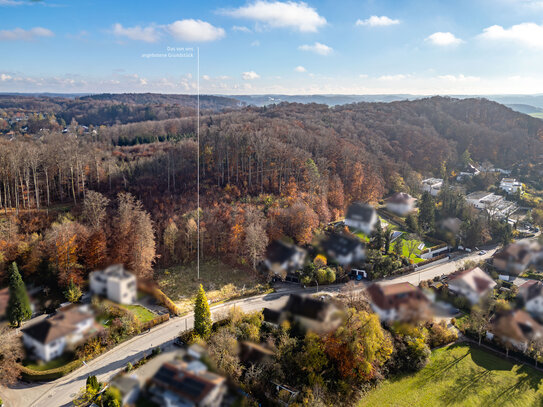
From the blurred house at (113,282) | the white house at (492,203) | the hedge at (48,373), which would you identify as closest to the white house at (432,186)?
the white house at (492,203)

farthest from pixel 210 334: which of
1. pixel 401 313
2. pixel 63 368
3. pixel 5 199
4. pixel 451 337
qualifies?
pixel 5 199

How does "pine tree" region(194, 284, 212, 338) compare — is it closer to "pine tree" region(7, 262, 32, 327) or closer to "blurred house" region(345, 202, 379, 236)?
"pine tree" region(7, 262, 32, 327)

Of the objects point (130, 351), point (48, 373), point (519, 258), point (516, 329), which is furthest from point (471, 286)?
point (48, 373)

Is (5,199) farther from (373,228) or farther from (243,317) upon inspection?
(373,228)

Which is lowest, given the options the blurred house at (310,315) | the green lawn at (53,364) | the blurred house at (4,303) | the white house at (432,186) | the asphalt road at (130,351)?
the asphalt road at (130,351)

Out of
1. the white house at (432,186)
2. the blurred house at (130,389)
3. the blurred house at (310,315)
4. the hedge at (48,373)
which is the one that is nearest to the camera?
the blurred house at (130,389)

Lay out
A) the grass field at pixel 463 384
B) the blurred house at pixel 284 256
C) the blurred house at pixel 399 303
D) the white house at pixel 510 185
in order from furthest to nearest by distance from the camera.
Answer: the white house at pixel 510 185 → the blurred house at pixel 284 256 → the grass field at pixel 463 384 → the blurred house at pixel 399 303

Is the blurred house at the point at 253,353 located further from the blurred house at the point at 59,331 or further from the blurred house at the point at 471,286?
the blurred house at the point at 471,286

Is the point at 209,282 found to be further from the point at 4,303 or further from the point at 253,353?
the point at 4,303
